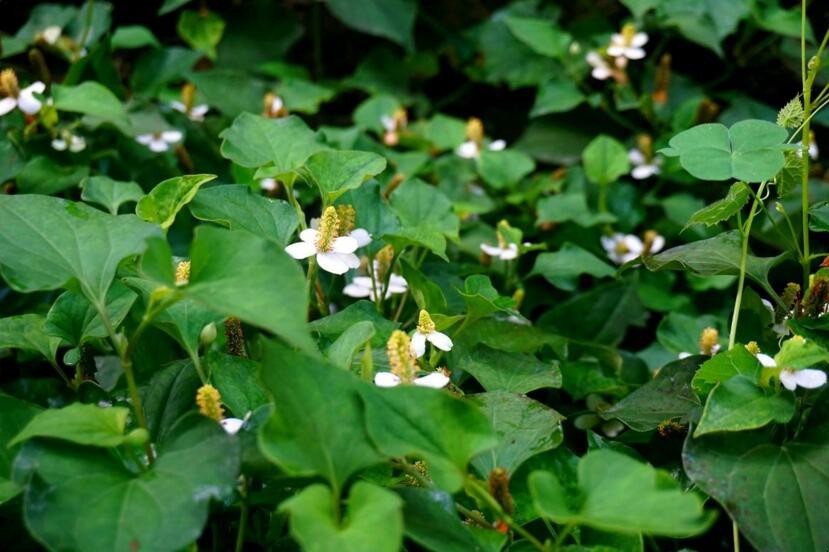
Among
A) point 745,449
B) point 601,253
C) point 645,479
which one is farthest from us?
point 601,253

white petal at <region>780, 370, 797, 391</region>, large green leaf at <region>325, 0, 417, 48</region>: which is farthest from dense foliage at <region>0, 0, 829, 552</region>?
large green leaf at <region>325, 0, 417, 48</region>

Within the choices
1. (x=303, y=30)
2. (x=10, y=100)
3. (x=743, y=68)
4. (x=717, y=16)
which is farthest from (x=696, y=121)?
(x=10, y=100)

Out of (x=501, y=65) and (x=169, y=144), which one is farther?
(x=501, y=65)

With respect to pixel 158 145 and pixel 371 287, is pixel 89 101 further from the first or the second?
pixel 371 287

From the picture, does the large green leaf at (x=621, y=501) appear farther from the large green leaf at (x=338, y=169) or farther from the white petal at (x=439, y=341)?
the large green leaf at (x=338, y=169)

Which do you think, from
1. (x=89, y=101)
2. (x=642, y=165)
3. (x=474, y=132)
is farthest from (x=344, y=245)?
(x=642, y=165)

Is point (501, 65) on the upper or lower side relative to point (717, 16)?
lower

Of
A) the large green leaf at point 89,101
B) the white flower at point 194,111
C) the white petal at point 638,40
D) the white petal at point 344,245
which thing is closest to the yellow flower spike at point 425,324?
the white petal at point 344,245

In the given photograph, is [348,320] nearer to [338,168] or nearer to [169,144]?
[338,168]
